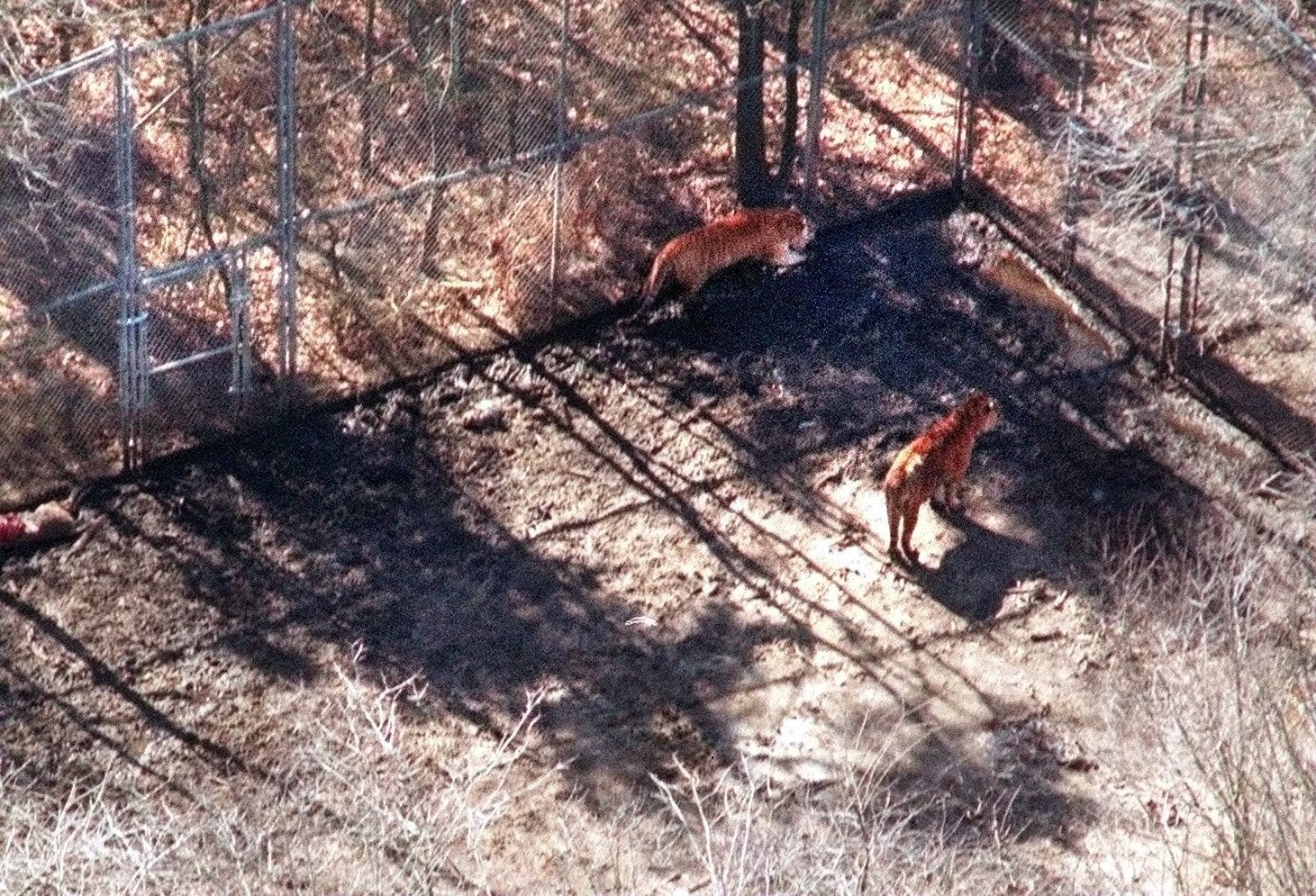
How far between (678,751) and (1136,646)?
9.44 feet

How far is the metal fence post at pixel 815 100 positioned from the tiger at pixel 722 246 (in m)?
0.52

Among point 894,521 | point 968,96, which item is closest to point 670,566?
point 894,521

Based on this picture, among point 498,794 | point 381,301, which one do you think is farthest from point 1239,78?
point 498,794

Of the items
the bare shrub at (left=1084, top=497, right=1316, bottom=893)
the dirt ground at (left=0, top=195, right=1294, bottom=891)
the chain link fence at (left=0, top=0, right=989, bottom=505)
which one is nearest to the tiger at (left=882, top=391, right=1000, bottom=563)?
the dirt ground at (left=0, top=195, right=1294, bottom=891)

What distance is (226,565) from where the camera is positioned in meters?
20.0

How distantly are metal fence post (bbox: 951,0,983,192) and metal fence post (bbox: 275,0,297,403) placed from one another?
535 cm

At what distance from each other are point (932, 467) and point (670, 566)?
1792 mm

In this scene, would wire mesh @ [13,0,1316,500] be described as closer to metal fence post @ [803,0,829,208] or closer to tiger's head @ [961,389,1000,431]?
metal fence post @ [803,0,829,208]

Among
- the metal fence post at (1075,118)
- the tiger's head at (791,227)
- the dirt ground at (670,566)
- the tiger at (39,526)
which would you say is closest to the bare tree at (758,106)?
the tiger's head at (791,227)

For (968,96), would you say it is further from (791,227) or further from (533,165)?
(533,165)

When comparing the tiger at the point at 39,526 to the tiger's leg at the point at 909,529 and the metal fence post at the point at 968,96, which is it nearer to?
the tiger's leg at the point at 909,529

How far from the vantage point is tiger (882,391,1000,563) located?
65.4 feet

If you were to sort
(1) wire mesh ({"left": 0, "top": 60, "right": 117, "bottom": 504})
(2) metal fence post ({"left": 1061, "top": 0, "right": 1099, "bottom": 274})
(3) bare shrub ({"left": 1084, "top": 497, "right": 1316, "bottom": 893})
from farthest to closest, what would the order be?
(2) metal fence post ({"left": 1061, "top": 0, "right": 1099, "bottom": 274}) < (1) wire mesh ({"left": 0, "top": 60, "right": 117, "bottom": 504}) < (3) bare shrub ({"left": 1084, "top": 497, "right": 1316, "bottom": 893})

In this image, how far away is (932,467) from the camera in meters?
20.1
